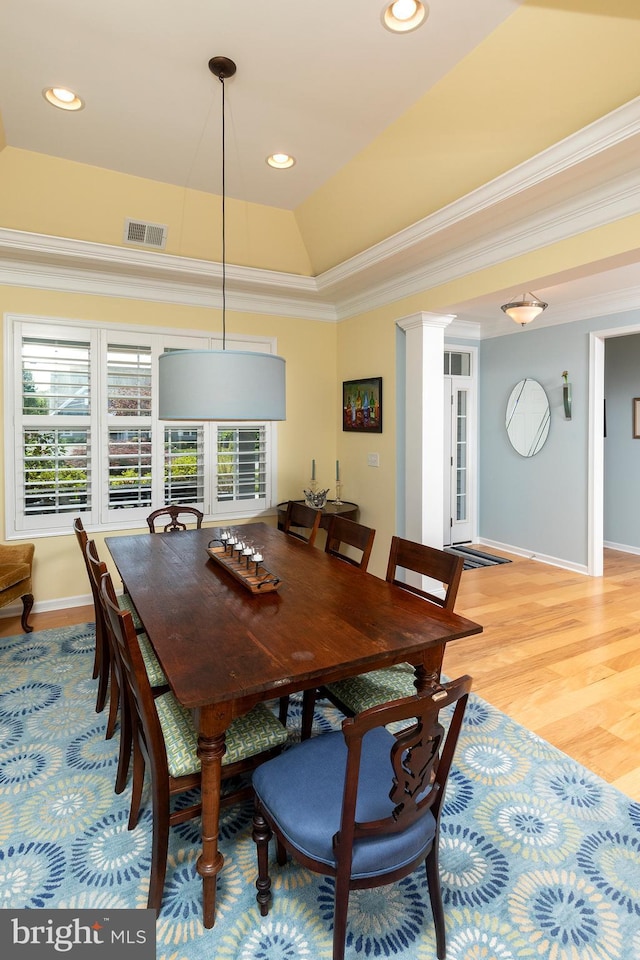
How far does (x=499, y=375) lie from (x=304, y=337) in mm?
2480

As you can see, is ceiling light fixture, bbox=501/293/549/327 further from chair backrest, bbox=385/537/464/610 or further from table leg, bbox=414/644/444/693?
table leg, bbox=414/644/444/693

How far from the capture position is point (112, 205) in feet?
11.7

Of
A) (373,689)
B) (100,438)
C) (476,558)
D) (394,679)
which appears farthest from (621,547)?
(100,438)

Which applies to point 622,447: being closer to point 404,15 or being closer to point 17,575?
point 404,15

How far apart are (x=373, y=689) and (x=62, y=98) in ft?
10.7

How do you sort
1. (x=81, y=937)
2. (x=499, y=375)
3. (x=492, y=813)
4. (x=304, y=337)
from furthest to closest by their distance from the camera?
(x=499, y=375)
(x=304, y=337)
(x=492, y=813)
(x=81, y=937)

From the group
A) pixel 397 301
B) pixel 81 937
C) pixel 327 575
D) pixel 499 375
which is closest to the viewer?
pixel 81 937

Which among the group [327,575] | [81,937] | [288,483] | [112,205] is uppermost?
[112,205]

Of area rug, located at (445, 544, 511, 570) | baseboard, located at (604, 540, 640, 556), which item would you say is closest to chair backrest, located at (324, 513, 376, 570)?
area rug, located at (445, 544, 511, 570)

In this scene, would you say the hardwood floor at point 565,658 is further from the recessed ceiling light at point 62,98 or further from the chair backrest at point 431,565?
the recessed ceiling light at point 62,98

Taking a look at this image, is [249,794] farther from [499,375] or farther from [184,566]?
[499,375]

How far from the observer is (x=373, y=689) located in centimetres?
204

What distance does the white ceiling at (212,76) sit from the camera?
7.06 ft

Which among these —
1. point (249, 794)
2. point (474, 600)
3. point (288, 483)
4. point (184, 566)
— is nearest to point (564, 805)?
point (249, 794)
